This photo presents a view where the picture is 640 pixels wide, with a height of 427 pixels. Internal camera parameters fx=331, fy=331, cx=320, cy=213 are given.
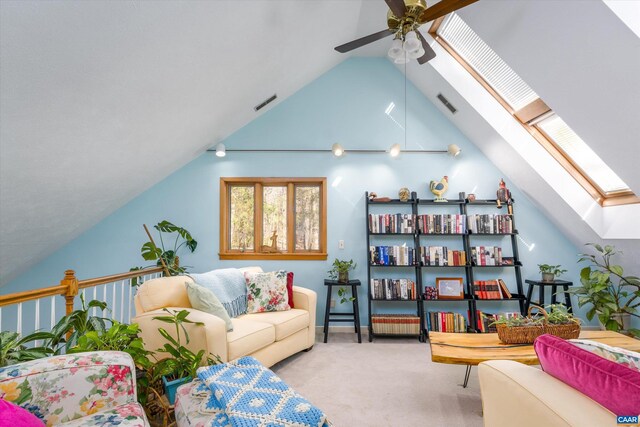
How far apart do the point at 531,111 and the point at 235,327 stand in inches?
140

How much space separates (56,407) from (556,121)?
14.1 feet

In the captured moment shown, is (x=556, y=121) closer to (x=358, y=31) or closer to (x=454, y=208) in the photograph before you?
(x=454, y=208)

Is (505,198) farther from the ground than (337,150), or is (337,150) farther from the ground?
(337,150)

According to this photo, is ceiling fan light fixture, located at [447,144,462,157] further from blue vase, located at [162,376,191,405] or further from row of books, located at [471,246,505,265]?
blue vase, located at [162,376,191,405]

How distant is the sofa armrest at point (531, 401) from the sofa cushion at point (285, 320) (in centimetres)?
191

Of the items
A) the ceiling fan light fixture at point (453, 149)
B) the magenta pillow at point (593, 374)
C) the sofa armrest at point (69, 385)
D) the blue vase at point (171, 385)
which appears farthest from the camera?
the ceiling fan light fixture at point (453, 149)

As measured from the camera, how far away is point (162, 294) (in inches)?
106

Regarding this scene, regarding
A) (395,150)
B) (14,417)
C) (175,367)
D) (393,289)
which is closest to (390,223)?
(393,289)

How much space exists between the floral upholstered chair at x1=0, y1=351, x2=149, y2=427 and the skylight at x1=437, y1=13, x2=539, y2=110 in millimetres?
3863

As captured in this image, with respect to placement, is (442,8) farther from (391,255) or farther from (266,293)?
(266,293)

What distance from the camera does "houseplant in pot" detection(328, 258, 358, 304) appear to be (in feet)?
13.1

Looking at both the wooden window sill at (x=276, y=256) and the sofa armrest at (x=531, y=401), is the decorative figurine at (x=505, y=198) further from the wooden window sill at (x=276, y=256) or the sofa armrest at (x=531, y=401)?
the sofa armrest at (x=531, y=401)

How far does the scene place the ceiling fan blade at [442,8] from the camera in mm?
2057

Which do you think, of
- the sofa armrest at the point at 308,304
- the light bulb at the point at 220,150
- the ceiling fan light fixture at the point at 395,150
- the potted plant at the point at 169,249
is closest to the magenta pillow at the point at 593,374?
the sofa armrest at the point at 308,304
